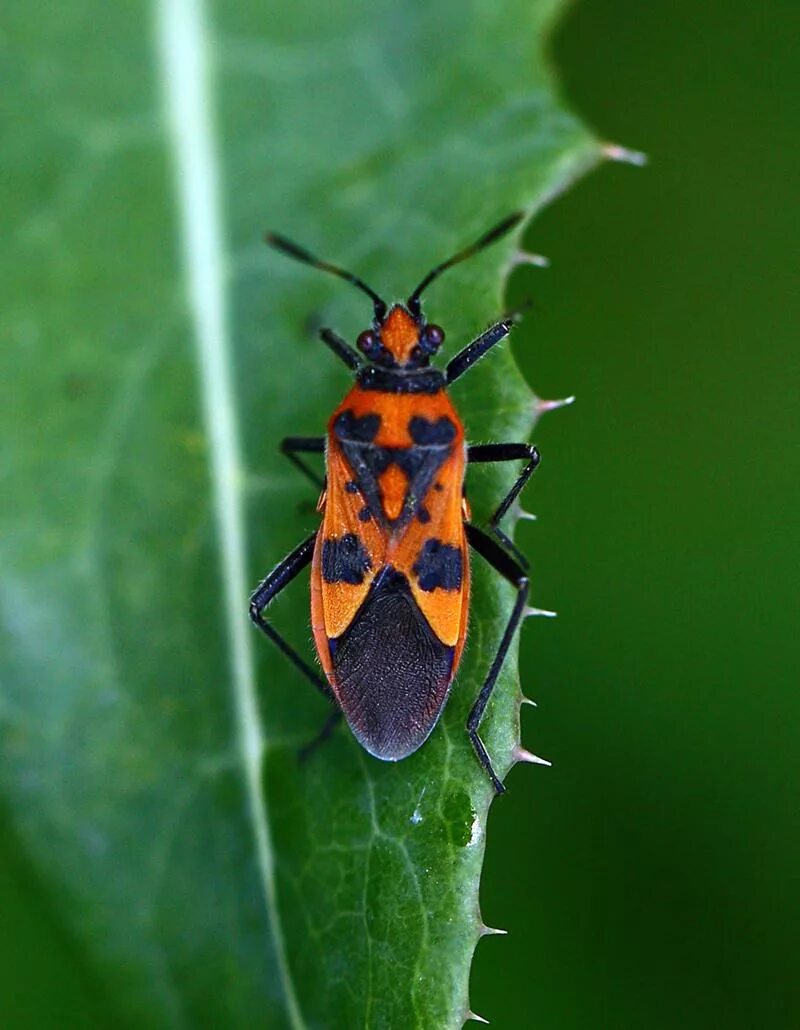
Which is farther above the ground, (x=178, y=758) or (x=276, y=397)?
(x=276, y=397)

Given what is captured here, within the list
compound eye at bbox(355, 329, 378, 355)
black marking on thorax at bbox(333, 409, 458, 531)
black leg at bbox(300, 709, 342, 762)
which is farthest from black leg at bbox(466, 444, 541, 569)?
black leg at bbox(300, 709, 342, 762)

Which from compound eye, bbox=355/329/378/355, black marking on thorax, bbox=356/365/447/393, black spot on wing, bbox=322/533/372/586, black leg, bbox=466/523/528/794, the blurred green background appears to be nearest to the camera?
black leg, bbox=466/523/528/794

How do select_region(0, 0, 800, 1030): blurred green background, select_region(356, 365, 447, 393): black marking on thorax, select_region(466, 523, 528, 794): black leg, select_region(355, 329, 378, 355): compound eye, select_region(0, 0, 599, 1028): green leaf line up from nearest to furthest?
select_region(466, 523, 528, 794): black leg, select_region(0, 0, 599, 1028): green leaf, select_region(356, 365, 447, 393): black marking on thorax, select_region(355, 329, 378, 355): compound eye, select_region(0, 0, 800, 1030): blurred green background

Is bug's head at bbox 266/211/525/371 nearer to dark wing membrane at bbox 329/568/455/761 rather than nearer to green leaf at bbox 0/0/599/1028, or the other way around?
green leaf at bbox 0/0/599/1028

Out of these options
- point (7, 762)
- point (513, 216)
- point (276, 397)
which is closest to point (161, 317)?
point (276, 397)

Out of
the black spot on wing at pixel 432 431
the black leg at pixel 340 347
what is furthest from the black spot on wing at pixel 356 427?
the black leg at pixel 340 347

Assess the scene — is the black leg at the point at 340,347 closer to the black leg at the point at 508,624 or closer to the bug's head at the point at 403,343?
the bug's head at the point at 403,343

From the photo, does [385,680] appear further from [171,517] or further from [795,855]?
[795,855]
